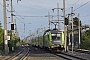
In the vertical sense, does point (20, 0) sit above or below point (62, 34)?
above

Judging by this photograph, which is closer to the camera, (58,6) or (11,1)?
(11,1)

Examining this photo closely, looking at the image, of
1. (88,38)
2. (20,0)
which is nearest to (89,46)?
(88,38)

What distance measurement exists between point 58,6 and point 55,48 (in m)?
25.4

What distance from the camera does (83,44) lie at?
208ft

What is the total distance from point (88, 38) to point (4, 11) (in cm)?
2326

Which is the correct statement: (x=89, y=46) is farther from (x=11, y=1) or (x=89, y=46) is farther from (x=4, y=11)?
(x=4, y=11)

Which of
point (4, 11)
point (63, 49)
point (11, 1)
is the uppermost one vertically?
point (11, 1)

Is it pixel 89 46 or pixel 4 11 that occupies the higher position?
pixel 4 11

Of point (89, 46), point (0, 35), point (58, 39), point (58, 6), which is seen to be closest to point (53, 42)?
point (58, 39)

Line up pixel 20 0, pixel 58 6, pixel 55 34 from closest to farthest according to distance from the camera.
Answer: pixel 55 34 → pixel 20 0 → pixel 58 6

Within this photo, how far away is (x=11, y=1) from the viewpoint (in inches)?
2363

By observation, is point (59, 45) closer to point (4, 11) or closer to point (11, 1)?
point (4, 11)

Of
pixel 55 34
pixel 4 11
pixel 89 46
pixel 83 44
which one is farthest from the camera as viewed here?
pixel 83 44

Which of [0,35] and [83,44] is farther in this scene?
[83,44]
